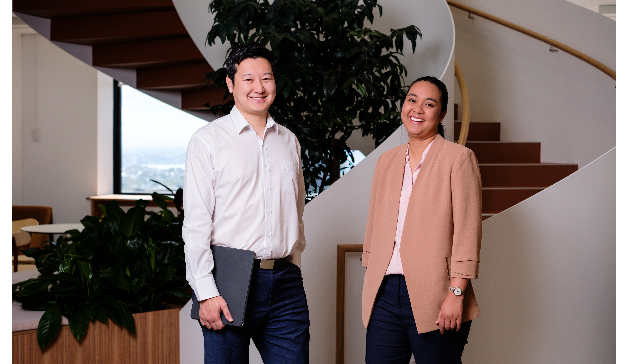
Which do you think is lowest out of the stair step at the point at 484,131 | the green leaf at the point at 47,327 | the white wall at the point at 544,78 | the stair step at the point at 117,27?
the green leaf at the point at 47,327

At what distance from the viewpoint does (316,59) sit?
269 cm

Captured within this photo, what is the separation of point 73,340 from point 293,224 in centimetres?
149

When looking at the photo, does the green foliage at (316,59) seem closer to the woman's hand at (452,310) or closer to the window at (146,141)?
the woman's hand at (452,310)

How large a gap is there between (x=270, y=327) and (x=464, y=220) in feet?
2.02

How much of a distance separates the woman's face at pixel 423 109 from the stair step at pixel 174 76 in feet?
10.6

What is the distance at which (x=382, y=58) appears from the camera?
2701 millimetres

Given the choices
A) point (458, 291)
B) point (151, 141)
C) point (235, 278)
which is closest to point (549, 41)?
point (458, 291)

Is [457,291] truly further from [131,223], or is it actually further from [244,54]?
[131,223]

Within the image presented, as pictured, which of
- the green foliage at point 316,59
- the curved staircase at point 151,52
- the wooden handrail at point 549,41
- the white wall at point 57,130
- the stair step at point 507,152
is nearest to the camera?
the green foliage at point 316,59

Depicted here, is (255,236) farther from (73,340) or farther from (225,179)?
→ (73,340)

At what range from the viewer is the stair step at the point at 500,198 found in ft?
10.5

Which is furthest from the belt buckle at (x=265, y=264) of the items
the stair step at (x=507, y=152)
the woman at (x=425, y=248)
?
the stair step at (x=507, y=152)
